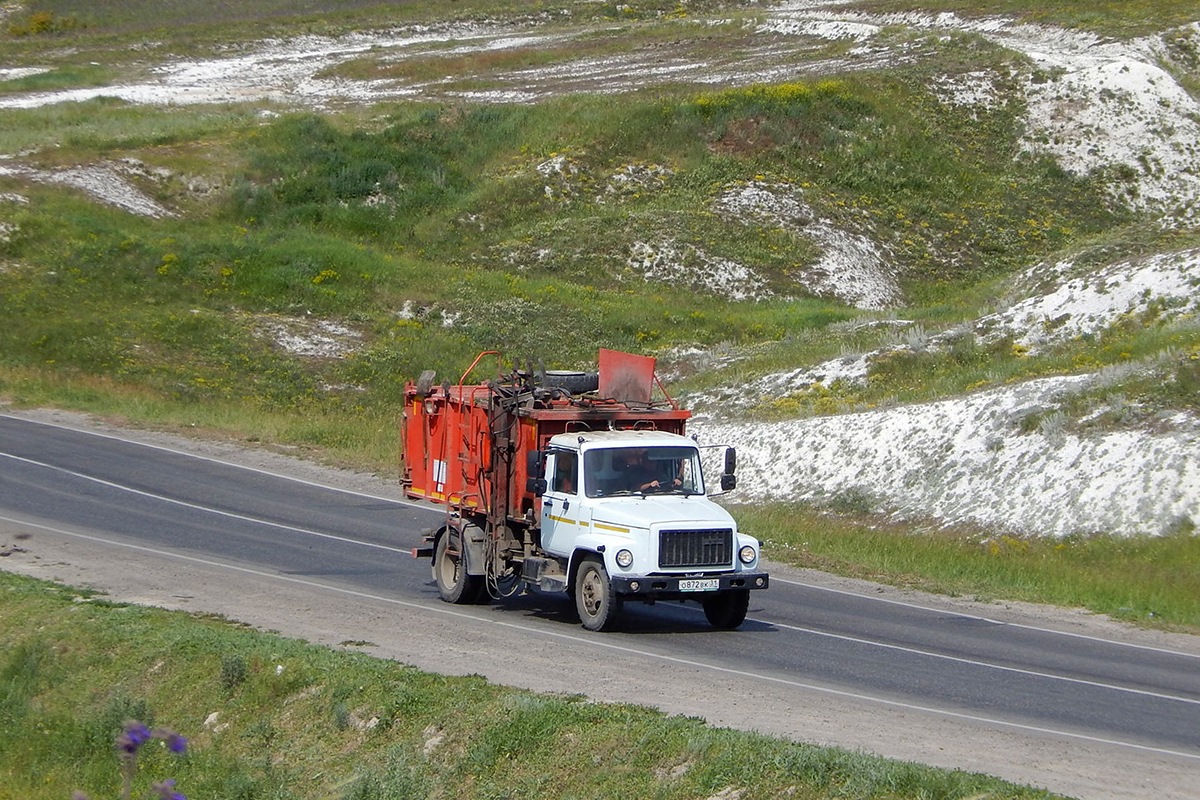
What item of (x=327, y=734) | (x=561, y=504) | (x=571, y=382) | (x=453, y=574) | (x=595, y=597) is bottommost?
(x=327, y=734)

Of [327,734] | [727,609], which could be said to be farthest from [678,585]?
[327,734]

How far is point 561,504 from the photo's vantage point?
56.7ft

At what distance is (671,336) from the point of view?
43781 mm

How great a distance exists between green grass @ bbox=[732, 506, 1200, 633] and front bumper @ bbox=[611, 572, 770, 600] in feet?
20.0

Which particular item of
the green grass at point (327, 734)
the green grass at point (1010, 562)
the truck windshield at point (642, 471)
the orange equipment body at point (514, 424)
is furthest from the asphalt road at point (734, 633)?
the truck windshield at point (642, 471)

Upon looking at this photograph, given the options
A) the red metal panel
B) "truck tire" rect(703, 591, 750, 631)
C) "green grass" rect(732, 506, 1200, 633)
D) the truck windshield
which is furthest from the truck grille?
"green grass" rect(732, 506, 1200, 633)

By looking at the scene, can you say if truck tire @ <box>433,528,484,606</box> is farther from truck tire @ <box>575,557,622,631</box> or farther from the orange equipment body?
truck tire @ <box>575,557,622,631</box>

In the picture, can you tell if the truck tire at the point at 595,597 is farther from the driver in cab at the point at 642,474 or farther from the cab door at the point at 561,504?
the driver in cab at the point at 642,474

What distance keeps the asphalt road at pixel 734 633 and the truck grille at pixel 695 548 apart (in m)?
1.00

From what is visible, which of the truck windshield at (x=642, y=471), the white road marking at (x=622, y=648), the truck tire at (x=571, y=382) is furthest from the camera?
the truck tire at (x=571, y=382)

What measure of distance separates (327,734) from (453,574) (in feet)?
20.8

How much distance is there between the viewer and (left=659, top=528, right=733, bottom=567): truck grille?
53.6 feet

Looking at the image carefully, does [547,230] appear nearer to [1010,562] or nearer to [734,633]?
[1010,562]

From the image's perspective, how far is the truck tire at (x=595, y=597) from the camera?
16.6 meters
